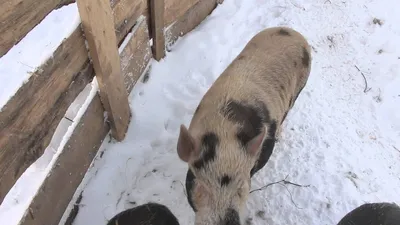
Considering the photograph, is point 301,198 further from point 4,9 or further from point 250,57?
point 4,9

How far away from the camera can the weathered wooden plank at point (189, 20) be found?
5.03 metres

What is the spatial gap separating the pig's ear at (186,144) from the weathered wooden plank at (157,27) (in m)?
1.86

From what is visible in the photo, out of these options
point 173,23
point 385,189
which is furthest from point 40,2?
point 385,189

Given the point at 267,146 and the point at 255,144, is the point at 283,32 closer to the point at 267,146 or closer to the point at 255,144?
the point at 267,146

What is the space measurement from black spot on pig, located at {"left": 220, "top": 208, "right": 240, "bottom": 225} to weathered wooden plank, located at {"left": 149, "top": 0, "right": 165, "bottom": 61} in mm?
2308

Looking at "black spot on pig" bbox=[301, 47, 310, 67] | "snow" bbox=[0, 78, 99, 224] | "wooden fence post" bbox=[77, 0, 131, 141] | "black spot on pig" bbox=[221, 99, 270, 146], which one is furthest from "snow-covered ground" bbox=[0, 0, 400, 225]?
"black spot on pig" bbox=[221, 99, 270, 146]

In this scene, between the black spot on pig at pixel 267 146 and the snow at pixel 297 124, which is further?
the snow at pixel 297 124

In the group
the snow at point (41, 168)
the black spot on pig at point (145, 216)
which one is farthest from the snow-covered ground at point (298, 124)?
the snow at point (41, 168)

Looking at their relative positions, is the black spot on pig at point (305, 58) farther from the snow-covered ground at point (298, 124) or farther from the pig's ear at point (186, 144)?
the pig's ear at point (186, 144)

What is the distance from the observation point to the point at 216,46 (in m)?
5.20

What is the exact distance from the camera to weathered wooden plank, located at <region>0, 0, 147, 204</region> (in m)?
2.63

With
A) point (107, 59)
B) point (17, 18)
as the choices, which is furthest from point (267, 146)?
point (17, 18)

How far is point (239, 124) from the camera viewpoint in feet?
10.6

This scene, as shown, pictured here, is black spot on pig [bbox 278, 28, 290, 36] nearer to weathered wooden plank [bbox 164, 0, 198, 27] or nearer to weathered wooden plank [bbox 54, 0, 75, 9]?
weathered wooden plank [bbox 164, 0, 198, 27]
